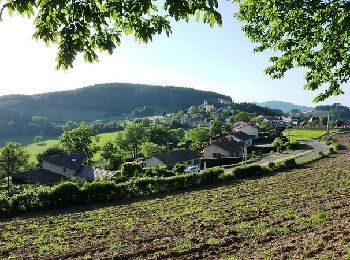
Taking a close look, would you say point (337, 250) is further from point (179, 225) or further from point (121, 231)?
point (121, 231)

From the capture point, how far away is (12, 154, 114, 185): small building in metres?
58.5

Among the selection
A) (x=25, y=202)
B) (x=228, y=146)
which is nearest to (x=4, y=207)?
(x=25, y=202)

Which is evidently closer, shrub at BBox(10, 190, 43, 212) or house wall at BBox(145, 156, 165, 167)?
shrub at BBox(10, 190, 43, 212)

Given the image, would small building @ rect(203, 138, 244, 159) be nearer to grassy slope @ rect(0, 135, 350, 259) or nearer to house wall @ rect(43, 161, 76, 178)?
house wall @ rect(43, 161, 76, 178)

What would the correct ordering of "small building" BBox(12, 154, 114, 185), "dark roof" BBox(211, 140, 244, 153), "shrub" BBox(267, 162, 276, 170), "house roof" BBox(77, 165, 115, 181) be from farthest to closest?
"dark roof" BBox(211, 140, 244, 153) < "house roof" BBox(77, 165, 115, 181) < "small building" BBox(12, 154, 114, 185) < "shrub" BBox(267, 162, 276, 170)

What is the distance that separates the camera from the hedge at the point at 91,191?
31.5 metres

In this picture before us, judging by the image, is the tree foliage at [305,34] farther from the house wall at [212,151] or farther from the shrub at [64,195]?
the house wall at [212,151]

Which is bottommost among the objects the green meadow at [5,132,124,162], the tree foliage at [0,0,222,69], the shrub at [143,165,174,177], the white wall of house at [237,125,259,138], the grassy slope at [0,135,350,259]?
the green meadow at [5,132,124,162]

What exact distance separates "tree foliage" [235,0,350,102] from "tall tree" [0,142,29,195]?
6790 cm

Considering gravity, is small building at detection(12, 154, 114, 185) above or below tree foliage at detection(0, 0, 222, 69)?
below

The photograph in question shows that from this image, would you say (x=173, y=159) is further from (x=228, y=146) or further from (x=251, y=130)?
(x=251, y=130)

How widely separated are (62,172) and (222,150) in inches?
1417

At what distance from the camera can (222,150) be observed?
88312mm

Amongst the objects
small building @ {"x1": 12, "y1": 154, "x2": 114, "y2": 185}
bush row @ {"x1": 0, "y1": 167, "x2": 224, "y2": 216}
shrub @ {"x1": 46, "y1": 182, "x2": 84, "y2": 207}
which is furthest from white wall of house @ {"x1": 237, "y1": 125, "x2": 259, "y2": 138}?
shrub @ {"x1": 46, "y1": 182, "x2": 84, "y2": 207}
